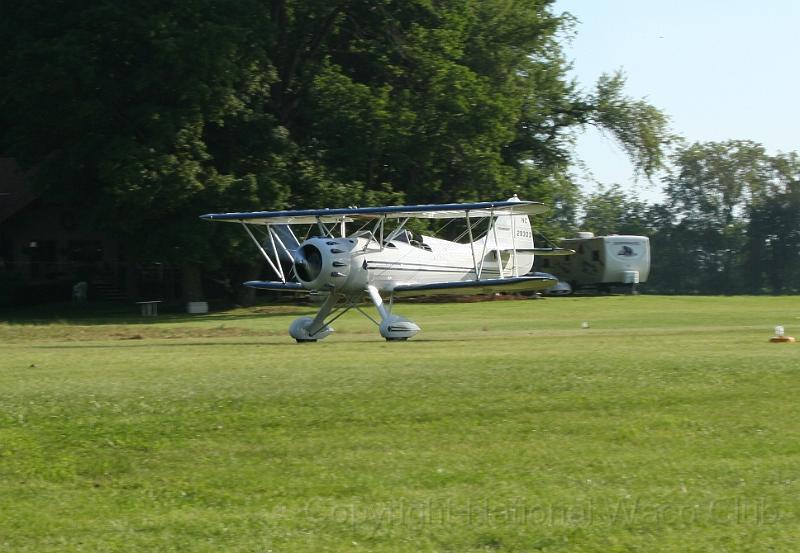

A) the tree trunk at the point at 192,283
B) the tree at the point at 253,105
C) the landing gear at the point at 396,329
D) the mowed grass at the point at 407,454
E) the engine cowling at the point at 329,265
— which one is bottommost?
the mowed grass at the point at 407,454

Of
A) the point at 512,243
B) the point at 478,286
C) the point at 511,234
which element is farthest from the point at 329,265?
the point at 511,234

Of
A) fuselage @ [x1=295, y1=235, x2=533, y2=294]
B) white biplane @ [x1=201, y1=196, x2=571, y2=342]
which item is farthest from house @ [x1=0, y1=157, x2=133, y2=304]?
fuselage @ [x1=295, y1=235, x2=533, y2=294]

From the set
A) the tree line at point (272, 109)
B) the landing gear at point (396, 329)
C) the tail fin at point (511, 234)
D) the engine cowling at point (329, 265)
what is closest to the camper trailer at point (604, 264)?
the tree line at point (272, 109)

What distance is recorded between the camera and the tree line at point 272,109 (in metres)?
40.5

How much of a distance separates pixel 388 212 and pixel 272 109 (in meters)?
22.6

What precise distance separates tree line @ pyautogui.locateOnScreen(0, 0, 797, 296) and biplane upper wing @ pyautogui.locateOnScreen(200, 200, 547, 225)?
45.6ft

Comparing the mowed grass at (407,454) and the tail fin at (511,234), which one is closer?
the mowed grass at (407,454)

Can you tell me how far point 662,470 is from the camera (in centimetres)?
1047

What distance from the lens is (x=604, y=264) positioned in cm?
6084

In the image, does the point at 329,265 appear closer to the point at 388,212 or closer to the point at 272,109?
the point at 388,212

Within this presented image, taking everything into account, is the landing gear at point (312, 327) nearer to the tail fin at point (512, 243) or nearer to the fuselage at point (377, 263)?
the fuselage at point (377, 263)

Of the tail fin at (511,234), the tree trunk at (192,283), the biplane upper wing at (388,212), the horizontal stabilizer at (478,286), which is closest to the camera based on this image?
the biplane upper wing at (388,212)

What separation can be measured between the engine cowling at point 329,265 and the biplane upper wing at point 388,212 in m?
0.73

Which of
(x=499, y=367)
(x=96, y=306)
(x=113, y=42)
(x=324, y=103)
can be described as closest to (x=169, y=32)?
(x=113, y=42)
